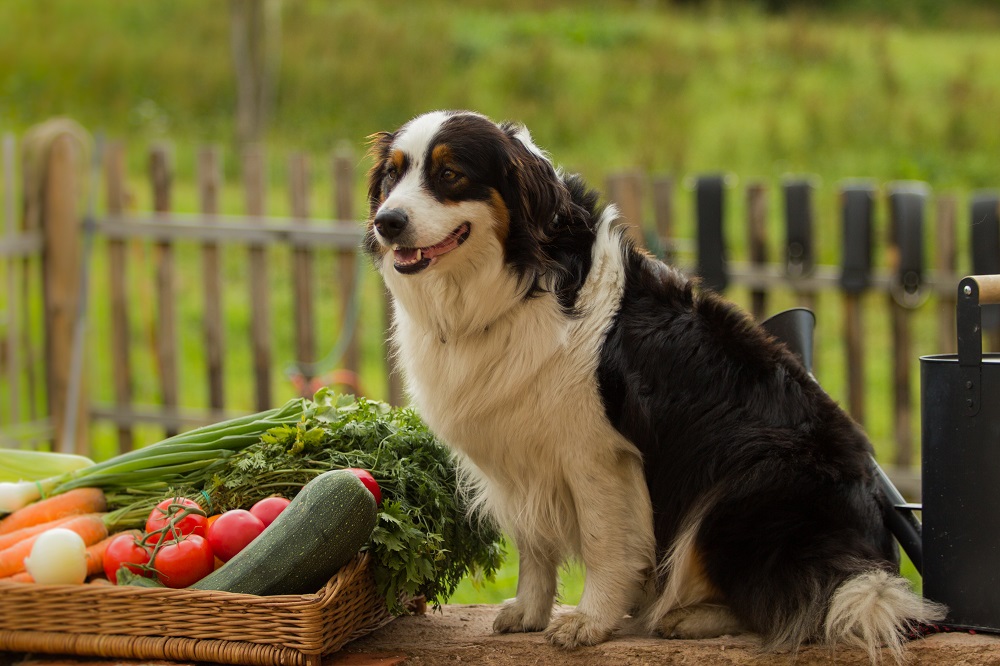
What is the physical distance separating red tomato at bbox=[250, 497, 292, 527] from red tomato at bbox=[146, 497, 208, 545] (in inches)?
6.6

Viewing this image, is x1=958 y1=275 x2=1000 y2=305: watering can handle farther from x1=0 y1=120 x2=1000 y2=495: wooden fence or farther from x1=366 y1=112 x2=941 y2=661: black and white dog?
x1=0 y1=120 x2=1000 y2=495: wooden fence

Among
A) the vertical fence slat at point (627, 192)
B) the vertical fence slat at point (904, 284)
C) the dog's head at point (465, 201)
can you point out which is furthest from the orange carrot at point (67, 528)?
the vertical fence slat at point (904, 284)

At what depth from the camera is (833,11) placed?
70.0ft

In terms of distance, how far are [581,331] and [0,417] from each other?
683cm

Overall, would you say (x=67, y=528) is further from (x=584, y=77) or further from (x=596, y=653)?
(x=584, y=77)

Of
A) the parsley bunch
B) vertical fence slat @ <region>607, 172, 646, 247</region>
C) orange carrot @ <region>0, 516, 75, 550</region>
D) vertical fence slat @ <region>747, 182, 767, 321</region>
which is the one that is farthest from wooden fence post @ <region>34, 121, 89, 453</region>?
vertical fence slat @ <region>747, 182, 767, 321</region>

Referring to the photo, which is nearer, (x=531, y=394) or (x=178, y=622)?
(x=178, y=622)

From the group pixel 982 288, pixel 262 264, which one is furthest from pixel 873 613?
pixel 262 264

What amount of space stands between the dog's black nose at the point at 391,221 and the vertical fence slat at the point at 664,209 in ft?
13.1

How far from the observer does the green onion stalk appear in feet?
11.6

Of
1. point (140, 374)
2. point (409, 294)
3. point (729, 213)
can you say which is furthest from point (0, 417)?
point (729, 213)

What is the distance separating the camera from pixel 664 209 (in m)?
6.89

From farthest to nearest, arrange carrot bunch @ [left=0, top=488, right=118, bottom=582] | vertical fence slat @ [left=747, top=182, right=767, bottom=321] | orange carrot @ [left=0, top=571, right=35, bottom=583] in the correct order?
vertical fence slat @ [left=747, top=182, right=767, bottom=321] → carrot bunch @ [left=0, top=488, right=118, bottom=582] → orange carrot @ [left=0, top=571, right=35, bottom=583]

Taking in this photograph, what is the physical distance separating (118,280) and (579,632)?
215 inches
